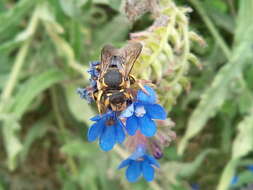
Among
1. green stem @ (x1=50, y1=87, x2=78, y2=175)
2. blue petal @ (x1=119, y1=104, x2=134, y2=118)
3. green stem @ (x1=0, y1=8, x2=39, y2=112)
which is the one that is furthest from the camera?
green stem @ (x1=50, y1=87, x2=78, y2=175)

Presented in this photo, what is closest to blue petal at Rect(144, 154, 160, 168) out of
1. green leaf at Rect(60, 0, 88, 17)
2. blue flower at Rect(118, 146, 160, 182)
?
blue flower at Rect(118, 146, 160, 182)

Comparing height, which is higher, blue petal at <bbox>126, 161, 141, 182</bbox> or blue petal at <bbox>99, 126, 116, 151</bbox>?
blue petal at <bbox>126, 161, 141, 182</bbox>

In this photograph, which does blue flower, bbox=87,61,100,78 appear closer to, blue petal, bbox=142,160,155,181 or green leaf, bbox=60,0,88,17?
blue petal, bbox=142,160,155,181

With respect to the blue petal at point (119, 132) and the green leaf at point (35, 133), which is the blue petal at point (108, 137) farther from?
the green leaf at point (35, 133)

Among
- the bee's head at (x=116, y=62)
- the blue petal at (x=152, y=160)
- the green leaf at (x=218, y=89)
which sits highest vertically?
the green leaf at (x=218, y=89)

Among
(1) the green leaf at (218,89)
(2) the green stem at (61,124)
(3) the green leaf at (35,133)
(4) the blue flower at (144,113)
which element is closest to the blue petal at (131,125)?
(4) the blue flower at (144,113)
